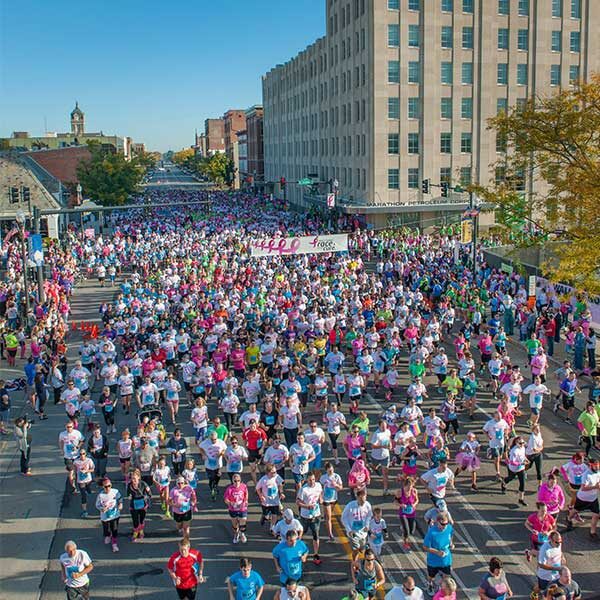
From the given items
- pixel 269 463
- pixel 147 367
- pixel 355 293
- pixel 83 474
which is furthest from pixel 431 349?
pixel 83 474

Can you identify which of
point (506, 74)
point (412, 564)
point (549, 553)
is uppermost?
point (506, 74)

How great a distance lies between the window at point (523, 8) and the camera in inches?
2261

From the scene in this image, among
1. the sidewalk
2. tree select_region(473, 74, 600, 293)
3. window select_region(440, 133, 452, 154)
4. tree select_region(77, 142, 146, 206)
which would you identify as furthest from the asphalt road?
tree select_region(77, 142, 146, 206)

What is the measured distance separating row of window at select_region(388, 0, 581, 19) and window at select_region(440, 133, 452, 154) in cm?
945

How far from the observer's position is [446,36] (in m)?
56.7

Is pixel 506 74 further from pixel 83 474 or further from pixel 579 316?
pixel 83 474

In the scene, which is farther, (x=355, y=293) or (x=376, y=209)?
(x=376, y=209)

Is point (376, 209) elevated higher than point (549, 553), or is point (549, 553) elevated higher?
point (376, 209)

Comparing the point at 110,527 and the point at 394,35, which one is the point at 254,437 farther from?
the point at 394,35

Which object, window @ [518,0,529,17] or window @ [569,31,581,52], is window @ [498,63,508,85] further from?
window @ [569,31,581,52]

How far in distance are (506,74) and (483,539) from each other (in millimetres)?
52965

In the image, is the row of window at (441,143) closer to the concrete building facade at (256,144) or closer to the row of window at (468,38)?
the row of window at (468,38)

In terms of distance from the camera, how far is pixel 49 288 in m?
31.8

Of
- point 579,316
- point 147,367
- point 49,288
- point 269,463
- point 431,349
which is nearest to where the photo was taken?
point 269,463
